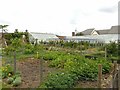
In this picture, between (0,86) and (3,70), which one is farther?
(3,70)

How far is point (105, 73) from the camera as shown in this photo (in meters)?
9.84

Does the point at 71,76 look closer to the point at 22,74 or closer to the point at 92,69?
the point at 92,69

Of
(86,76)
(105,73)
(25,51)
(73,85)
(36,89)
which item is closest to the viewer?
(36,89)

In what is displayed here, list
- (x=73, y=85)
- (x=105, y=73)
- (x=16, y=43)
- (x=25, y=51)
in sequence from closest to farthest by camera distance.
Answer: (x=73, y=85)
(x=105, y=73)
(x=25, y=51)
(x=16, y=43)

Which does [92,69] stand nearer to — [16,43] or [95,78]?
[95,78]

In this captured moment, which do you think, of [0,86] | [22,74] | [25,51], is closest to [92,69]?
[22,74]

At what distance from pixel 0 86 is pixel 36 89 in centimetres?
157

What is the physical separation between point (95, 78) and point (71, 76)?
124 centimetres

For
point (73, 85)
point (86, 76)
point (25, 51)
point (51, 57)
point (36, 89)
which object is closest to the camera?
point (36, 89)

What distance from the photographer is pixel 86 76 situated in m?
8.41

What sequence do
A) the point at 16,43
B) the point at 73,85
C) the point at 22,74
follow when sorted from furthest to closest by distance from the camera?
the point at 16,43 → the point at 22,74 → the point at 73,85

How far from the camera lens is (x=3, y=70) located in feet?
30.7

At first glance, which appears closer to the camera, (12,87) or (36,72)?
(12,87)

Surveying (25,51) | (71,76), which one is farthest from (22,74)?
(25,51)
